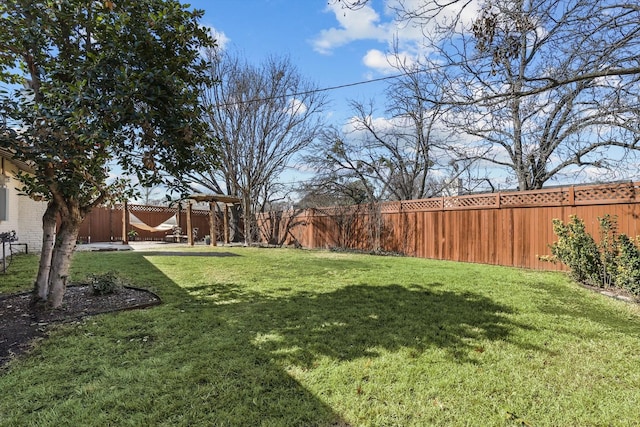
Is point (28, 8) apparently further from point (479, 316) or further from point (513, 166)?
point (513, 166)

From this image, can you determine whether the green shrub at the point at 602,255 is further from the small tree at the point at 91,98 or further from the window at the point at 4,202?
the window at the point at 4,202

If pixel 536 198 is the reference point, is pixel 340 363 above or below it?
below

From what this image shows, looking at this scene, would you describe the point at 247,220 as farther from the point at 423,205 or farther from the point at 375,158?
the point at 423,205

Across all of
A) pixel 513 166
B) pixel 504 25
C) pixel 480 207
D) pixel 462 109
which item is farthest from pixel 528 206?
pixel 504 25

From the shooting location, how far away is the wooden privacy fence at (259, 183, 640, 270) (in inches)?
249

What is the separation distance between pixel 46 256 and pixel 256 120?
1138 cm

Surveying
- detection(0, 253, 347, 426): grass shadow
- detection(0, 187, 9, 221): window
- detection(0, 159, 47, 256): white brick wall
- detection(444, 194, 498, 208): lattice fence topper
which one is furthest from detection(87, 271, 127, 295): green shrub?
detection(444, 194, 498, 208): lattice fence topper

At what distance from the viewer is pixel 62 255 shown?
12.7ft

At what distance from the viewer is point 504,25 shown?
12.2ft

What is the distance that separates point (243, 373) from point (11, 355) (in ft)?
6.05

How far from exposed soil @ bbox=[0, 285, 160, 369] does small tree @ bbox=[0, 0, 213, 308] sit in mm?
243

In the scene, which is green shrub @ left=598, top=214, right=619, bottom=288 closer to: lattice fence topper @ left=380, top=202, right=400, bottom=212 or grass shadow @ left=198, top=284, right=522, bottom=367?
grass shadow @ left=198, top=284, right=522, bottom=367

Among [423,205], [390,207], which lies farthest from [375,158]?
[423,205]

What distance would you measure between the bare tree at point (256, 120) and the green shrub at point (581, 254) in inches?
398
